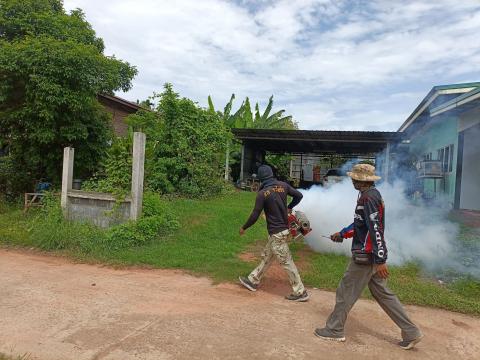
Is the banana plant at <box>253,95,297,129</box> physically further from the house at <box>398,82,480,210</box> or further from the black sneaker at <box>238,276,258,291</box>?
the black sneaker at <box>238,276,258,291</box>

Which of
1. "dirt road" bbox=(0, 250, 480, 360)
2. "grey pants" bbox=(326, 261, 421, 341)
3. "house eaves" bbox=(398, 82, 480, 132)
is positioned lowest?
"dirt road" bbox=(0, 250, 480, 360)

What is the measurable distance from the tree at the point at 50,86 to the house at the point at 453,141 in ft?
29.4

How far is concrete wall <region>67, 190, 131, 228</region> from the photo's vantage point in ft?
28.6

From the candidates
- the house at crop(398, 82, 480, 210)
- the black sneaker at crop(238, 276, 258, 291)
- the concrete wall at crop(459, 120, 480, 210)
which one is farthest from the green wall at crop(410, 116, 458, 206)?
the black sneaker at crop(238, 276, 258, 291)

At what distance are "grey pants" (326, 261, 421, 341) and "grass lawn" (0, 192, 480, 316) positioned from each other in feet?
5.08

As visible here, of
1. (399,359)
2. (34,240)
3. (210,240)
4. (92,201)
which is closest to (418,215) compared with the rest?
(210,240)

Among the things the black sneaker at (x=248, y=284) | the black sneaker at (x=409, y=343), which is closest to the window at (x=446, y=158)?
the black sneaker at (x=248, y=284)

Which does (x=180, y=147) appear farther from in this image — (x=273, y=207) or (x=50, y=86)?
(x=273, y=207)

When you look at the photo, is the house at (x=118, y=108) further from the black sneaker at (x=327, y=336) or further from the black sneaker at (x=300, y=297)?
the black sneaker at (x=327, y=336)

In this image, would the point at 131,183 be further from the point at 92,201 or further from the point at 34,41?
the point at 34,41

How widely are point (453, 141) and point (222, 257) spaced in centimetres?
823

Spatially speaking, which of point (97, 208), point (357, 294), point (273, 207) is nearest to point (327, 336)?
point (357, 294)

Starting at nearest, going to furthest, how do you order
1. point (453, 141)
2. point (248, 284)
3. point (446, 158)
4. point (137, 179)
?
point (248, 284)
point (137, 179)
point (453, 141)
point (446, 158)

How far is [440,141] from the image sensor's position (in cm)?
1356
